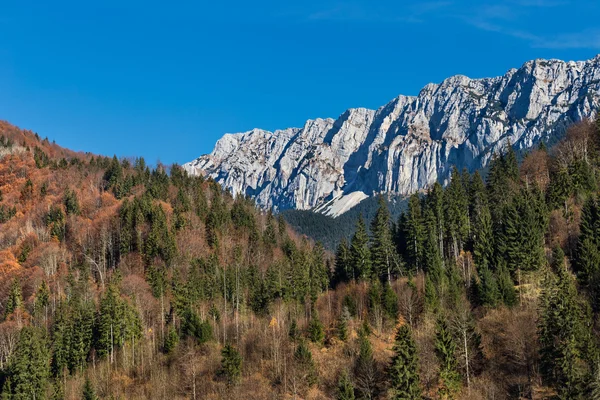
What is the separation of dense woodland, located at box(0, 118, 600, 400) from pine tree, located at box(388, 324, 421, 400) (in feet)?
0.57

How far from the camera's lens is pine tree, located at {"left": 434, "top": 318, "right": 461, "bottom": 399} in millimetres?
62312

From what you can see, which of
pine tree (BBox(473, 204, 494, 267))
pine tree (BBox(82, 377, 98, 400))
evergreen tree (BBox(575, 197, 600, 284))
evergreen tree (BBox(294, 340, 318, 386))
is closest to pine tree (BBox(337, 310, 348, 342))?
evergreen tree (BBox(294, 340, 318, 386))

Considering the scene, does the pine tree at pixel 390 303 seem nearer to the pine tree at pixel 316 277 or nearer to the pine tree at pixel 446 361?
the pine tree at pixel 446 361

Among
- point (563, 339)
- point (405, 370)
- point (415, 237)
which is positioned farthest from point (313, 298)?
point (563, 339)

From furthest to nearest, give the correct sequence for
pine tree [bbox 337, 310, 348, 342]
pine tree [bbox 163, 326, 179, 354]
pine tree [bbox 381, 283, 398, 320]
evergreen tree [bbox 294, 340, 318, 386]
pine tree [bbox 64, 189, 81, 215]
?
pine tree [bbox 64, 189, 81, 215] → pine tree [bbox 163, 326, 179, 354] → pine tree [bbox 381, 283, 398, 320] → pine tree [bbox 337, 310, 348, 342] → evergreen tree [bbox 294, 340, 318, 386]

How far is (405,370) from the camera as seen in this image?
200 feet

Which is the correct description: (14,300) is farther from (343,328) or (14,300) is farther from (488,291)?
(488,291)

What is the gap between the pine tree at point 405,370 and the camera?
60625mm

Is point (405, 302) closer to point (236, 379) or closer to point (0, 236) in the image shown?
point (236, 379)

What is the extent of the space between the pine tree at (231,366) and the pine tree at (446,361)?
2606 centimetres

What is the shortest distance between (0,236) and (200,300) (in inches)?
2335

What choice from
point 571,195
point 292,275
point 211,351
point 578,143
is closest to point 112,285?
point 211,351

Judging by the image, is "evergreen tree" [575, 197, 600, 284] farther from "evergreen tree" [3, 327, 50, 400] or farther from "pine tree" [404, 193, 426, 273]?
"evergreen tree" [3, 327, 50, 400]

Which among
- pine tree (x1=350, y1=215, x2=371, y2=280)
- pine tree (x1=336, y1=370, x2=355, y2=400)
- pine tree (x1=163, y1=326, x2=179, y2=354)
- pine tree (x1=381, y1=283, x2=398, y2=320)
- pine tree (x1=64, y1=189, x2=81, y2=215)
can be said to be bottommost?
pine tree (x1=336, y1=370, x2=355, y2=400)
